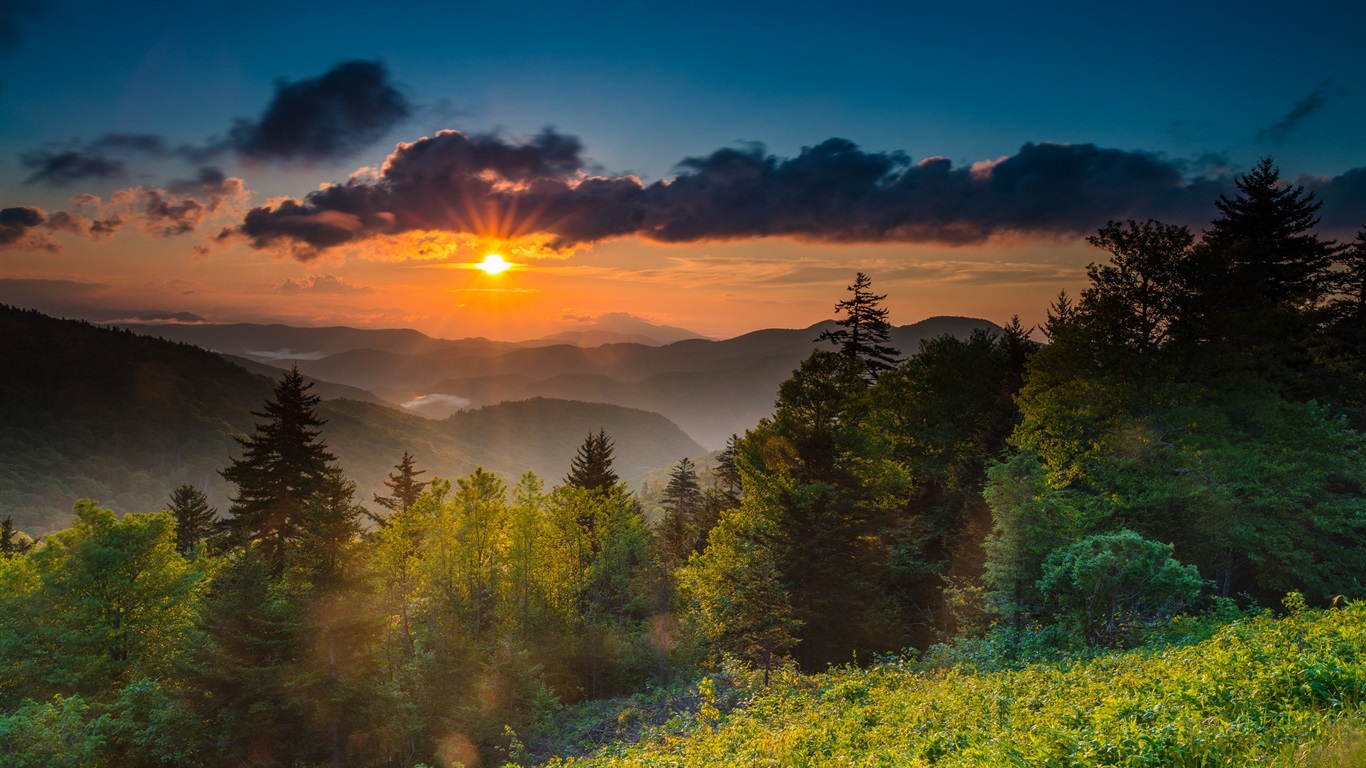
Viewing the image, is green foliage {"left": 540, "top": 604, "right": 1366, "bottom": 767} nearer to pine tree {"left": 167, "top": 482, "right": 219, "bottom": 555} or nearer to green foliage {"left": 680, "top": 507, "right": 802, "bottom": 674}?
green foliage {"left": 680, "top": 507, "right": 802, "bottom": 674}

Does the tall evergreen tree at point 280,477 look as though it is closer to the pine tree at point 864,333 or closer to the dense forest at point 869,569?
the dense forest at point 869,569

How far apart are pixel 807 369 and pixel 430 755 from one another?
24.9 meters

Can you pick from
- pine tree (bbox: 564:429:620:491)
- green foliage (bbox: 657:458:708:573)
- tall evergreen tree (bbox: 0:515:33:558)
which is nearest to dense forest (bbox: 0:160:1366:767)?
green foliage (bbox: 657:458:708:573)

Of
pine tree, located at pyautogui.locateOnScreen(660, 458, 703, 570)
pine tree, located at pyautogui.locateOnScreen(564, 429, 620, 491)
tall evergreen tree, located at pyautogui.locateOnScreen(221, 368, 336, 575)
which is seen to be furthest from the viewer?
pine tree, located at pyautogui.locateOnScreen(564, 429, 620, 491)

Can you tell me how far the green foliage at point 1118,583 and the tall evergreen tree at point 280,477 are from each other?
120 ft

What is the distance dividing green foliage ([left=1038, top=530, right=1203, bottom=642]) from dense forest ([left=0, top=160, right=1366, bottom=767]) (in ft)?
0.30

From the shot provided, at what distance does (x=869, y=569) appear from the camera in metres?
27.9

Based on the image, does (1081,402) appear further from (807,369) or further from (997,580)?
(807,369)

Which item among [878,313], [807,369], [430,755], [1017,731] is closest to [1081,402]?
[807,369]

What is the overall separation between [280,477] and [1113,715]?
40890mm

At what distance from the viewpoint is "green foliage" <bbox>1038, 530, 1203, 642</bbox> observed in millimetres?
16781

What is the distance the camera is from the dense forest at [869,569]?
58.4 feet

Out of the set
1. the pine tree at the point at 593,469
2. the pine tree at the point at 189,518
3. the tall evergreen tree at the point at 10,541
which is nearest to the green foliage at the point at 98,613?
the pine tree at the point at 189,518

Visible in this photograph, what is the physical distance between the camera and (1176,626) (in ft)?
52.9
